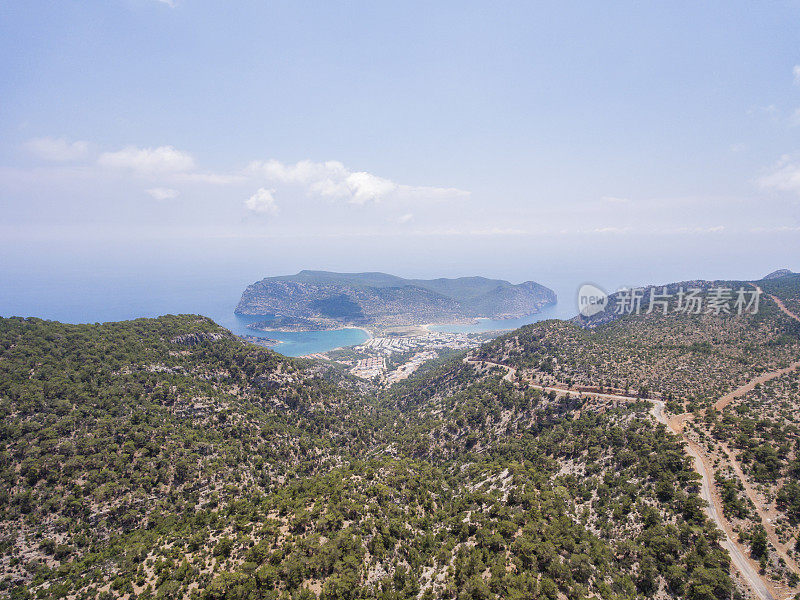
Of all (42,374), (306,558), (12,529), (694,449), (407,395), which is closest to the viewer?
(306,558)

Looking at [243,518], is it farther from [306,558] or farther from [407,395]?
[407,395]

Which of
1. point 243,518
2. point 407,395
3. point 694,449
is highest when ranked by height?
point 694,449

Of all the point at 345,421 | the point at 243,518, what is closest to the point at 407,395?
the point at 345,421

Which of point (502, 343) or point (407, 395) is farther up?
point (502, 343)

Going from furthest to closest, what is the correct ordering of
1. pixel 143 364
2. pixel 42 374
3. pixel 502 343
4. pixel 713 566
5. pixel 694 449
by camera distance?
pixel 502 343
pixel 143 364
pixel 42 374
pixel 694 449
pixel 713 566

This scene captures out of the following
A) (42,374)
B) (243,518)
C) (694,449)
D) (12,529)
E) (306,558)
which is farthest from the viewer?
(42,374)

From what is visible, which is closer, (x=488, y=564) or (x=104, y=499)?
(x=488, y=564)

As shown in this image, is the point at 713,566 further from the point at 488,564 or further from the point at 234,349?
the point at 234,349

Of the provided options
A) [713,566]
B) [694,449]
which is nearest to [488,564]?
[713,566]

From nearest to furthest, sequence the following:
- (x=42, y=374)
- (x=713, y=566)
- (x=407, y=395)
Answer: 1. (x=713, y=566)
2. (x=42, y=374)
3. (x=407, y=395)
